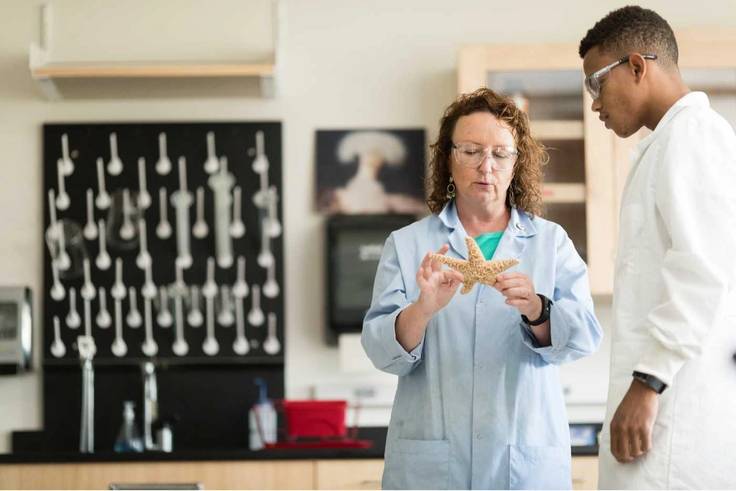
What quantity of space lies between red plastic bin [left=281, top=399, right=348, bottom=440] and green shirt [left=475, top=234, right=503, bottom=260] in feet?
4.74

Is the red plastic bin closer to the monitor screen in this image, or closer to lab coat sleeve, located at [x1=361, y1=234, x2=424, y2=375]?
the monitor screen

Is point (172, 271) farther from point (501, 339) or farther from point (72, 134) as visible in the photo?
point (501, 339)

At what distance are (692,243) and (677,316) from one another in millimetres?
111

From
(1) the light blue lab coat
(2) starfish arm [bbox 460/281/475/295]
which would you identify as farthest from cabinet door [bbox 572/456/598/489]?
(2) starfish arm [bbox 460/281/475/295]

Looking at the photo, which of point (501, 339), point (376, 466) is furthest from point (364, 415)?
point (501, 339)

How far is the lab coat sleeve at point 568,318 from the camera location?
2.06 m

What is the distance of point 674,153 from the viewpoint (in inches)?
71.6

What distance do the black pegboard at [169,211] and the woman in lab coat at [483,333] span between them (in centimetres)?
186

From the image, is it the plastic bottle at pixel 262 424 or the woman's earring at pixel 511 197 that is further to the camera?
the plastic bottle at pixel 262 424

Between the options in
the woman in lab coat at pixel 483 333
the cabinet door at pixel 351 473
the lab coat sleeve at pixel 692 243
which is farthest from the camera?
the cabinet door at pixel 351 473

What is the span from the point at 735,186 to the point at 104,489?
2245mm

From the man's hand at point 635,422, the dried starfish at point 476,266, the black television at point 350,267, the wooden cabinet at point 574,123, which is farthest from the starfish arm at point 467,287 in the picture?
the black television at point 350,267

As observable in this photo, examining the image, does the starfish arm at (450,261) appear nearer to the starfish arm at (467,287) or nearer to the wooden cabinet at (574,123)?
the starfish arm at (467,287)

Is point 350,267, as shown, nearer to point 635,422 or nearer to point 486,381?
point 486,381
